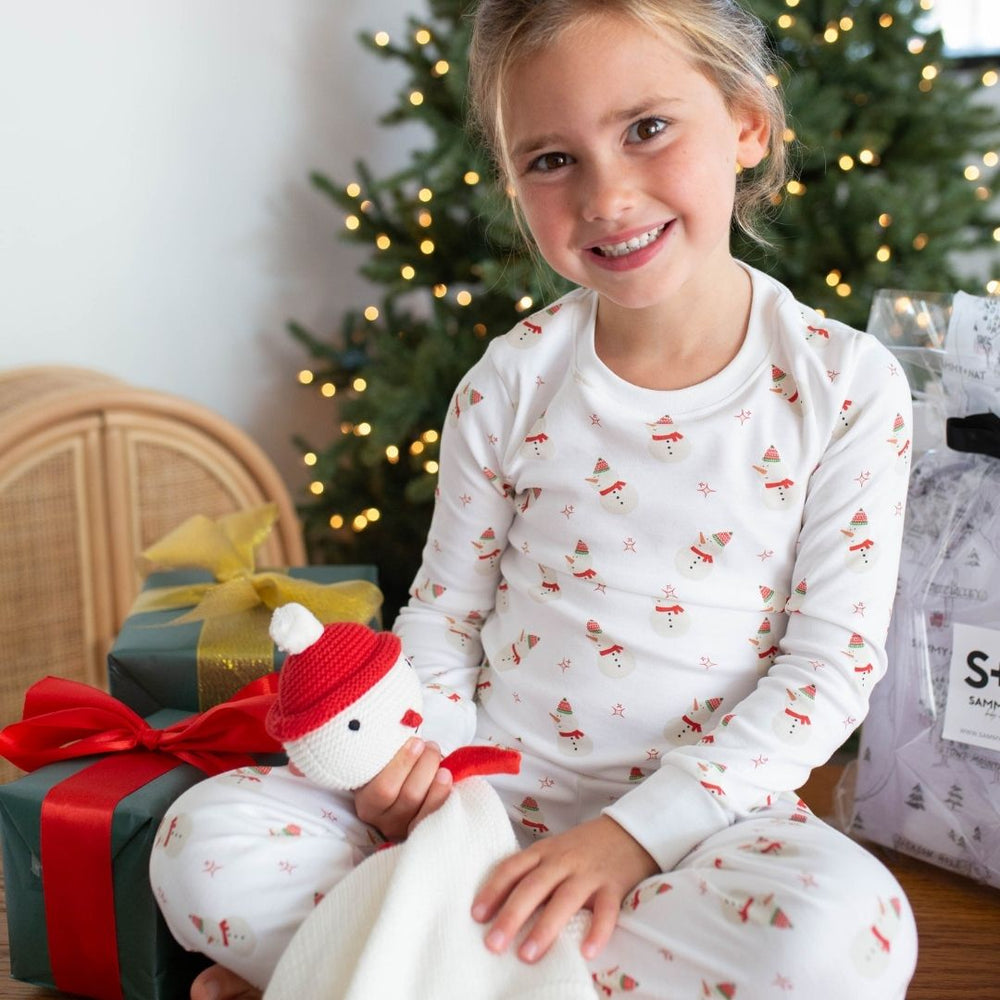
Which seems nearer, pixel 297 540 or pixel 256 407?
pixel 297 540

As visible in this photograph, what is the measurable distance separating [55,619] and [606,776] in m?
0.94

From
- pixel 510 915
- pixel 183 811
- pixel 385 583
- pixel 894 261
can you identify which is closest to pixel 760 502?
pixel 510 915

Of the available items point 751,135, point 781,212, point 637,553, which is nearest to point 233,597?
point 637,553

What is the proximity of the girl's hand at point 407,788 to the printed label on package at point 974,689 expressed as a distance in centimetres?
54

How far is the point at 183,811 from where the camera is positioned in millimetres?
892

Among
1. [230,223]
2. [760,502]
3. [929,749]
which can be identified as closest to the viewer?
[760,502]

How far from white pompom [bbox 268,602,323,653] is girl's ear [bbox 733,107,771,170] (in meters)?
0.56

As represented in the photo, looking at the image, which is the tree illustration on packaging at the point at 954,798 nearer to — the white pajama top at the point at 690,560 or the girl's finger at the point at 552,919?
the white pajama top at the point at 690,560

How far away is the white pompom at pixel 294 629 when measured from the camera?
2.80 feet

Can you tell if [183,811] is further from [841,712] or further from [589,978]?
[841,712]

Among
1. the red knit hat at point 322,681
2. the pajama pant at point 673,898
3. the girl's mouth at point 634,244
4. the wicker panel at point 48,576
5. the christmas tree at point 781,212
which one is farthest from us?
the christmas tree at point 781,212

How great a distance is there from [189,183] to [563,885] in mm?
1529

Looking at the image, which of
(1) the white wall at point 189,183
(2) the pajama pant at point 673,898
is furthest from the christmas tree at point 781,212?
(2) the pajama pant at point 673,898

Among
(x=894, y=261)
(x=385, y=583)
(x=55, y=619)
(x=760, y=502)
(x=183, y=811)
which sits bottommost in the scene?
(x=385, y=583)
